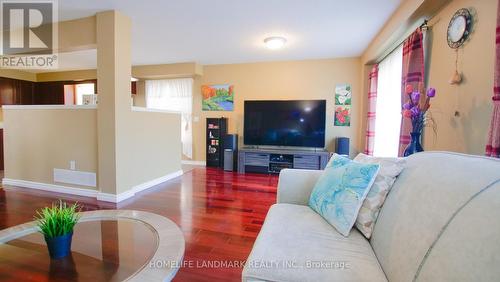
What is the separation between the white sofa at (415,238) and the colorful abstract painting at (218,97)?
4.06m

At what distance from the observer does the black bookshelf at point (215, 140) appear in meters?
5.00

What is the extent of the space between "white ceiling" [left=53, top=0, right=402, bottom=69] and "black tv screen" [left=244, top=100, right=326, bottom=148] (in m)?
0.91

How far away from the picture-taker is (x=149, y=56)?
15.2ft

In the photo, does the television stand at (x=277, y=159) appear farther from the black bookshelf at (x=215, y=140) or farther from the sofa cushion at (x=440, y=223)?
the sofa cushion at (x=440, y=223)

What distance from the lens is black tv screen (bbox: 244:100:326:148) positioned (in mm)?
4438

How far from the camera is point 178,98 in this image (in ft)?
18.1

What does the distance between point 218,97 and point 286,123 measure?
1.62 m

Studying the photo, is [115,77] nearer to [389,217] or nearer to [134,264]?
[134,264]

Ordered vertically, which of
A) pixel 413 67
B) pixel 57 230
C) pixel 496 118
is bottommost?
pixel 57 230

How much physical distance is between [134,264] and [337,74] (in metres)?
4.41

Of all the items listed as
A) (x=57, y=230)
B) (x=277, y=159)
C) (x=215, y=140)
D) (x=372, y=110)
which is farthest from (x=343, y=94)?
(x=57, y=230)

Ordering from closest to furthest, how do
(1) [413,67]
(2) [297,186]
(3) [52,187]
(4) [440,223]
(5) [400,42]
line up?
(4) [440,223] → (2) [297,186] → (1) [413,67] → (5) [400,42] → (3) [52,187]

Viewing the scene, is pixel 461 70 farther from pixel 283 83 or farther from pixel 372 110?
pixel 283 83

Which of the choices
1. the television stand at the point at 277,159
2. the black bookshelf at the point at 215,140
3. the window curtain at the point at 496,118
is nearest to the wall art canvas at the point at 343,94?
the television stand at the point at 277,159
